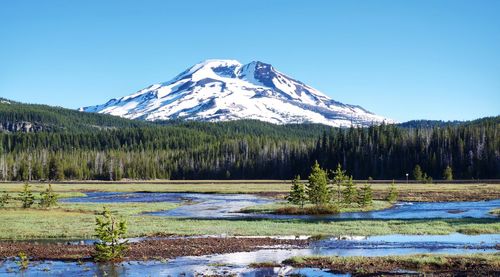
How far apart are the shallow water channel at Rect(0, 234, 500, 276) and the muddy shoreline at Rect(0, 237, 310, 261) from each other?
1.31m

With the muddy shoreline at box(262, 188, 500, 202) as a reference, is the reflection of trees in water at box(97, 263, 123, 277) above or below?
below

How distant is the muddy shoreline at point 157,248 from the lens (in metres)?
38.7

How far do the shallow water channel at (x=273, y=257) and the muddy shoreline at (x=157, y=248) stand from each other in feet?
4.30

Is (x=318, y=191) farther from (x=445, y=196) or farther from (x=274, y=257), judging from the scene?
(x=274, y=257)

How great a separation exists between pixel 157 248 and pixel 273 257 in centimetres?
838

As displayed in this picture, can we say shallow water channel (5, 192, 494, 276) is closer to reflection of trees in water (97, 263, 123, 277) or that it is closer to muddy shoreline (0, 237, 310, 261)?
reflection of trees in water (97, 263, 123, 277)

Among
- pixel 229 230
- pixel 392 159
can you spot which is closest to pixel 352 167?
pixel 392 159

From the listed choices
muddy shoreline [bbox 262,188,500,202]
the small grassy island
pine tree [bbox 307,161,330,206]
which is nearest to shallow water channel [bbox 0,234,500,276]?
the small grassy island

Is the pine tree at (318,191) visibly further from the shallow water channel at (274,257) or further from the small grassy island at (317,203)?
the shallow water channel at (274,257)

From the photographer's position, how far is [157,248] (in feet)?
136

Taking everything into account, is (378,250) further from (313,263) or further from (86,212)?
(86,212)

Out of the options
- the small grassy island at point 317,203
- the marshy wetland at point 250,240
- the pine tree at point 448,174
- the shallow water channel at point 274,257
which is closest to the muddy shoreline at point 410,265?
the marshy wetland at point 250,240

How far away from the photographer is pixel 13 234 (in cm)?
5062

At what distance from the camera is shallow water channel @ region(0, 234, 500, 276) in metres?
33.3
